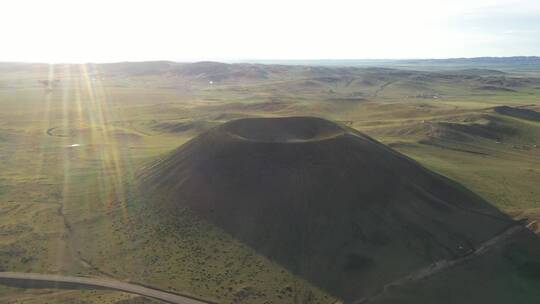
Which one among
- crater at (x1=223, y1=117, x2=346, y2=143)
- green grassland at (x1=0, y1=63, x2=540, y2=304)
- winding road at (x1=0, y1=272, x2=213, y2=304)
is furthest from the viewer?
crater at (x1=223, y1=117, x2=346, y2=143)

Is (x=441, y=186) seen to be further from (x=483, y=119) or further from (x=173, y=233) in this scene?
(x=483, y=119)

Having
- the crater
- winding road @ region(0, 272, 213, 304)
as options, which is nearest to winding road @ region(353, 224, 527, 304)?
winding road @ region(0, 272, 213, 304)

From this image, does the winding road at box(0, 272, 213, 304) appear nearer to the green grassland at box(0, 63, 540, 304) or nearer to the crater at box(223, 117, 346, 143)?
the green grassland at box(0, 63, 540, 304)

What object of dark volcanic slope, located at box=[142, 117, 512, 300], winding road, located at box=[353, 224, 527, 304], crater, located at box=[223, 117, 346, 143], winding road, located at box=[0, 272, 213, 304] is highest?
crater, located at box=[223, 117, 346, 143]

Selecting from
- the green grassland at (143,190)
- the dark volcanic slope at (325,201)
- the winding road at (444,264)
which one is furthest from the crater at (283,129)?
the winding road at (444,264)

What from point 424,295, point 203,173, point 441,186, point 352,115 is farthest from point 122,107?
point 424,295

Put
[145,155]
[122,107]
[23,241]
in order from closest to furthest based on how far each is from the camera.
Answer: [23,241] < [145,155] < [122,107]
